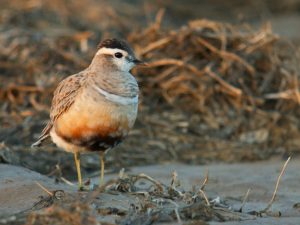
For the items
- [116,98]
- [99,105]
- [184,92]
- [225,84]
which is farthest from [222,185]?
[184,92]

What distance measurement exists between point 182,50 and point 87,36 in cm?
169

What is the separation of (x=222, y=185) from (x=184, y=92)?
293 cm

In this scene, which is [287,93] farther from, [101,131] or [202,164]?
[101,131]

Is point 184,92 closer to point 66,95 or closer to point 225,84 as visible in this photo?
point 225,84

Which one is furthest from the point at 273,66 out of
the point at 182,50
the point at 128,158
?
the point at 128,158

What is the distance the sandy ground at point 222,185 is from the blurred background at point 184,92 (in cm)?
47

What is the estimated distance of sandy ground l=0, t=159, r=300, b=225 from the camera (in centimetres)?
542

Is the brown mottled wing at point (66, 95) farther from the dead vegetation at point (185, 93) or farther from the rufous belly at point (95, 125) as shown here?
the dead vegetation at point (185, 93)

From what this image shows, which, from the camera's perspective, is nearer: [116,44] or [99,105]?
[99,105]

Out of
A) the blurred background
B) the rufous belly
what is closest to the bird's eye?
the rufous belly

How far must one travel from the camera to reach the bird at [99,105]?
5.89m

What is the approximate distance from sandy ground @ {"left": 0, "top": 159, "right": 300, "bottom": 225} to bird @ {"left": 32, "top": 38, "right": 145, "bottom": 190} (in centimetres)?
45

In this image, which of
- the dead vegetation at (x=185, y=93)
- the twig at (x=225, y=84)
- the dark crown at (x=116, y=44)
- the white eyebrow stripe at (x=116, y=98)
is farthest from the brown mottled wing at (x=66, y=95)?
the twig at (x=225, y=84)

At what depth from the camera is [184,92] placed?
970 cm
